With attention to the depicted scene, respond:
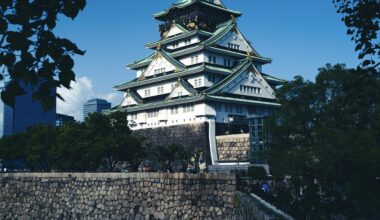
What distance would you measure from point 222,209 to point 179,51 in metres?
31.8

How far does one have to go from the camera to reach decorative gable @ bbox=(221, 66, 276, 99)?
48334mm

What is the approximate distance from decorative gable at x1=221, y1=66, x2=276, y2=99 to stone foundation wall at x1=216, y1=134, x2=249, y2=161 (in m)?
5.28

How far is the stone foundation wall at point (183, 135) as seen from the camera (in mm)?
45562

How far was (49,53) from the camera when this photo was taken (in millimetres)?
4738

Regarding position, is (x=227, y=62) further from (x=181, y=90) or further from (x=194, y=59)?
(x=181, y=90)

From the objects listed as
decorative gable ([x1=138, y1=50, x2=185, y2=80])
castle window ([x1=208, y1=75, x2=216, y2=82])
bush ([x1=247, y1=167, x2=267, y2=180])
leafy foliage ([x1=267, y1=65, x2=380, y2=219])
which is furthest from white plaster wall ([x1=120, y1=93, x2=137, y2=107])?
leafy foliage ([x1=267, y1=65, x2=380, y2=219])

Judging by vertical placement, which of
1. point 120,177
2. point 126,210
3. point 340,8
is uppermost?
point 340,8

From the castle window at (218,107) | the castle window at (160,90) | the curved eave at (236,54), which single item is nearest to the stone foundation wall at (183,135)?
the castle window at (218,107)

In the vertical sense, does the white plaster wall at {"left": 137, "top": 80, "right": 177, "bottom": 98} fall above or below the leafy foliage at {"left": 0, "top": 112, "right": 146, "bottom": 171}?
above

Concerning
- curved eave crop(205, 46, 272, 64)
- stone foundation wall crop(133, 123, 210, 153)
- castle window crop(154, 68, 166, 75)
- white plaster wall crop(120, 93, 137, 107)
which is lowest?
stone foundation wall crop(133, 123, 210, 153)

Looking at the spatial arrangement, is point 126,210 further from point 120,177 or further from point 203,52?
point 203,52

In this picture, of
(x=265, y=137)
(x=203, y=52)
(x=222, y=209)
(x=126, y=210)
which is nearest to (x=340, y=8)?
(x=222, y=209)

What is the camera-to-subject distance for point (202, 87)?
48344mm

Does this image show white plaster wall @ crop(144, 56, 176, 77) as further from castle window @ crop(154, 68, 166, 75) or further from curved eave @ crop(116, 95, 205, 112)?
curved eave @ crop(116, 95, 205, 112)
